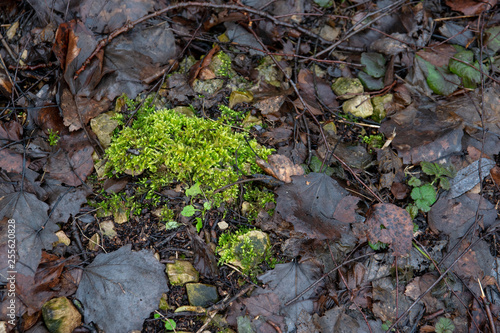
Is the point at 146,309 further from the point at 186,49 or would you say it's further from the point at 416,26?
the point at 416,26

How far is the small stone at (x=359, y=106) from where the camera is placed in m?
2.88

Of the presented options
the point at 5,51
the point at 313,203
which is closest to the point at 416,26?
the point at 313,203

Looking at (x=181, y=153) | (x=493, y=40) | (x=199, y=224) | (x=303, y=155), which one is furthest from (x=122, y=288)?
(x=493, y=40)

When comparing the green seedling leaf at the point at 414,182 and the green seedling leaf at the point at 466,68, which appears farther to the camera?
the green seedling leaf at the point at 466,68

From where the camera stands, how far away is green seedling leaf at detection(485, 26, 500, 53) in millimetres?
3137

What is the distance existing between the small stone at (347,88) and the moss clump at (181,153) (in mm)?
1051

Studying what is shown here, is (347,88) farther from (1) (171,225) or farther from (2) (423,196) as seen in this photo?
(1) (171,225)

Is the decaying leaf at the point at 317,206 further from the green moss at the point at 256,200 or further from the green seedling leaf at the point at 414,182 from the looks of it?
the green seedling leaf at the point at 414,182

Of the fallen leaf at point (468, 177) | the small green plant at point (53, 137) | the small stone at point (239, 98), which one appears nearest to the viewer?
the small green plant at point (53, 137)

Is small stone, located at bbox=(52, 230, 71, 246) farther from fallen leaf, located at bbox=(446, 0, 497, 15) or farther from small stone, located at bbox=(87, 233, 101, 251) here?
fallen leaf, located at bbox=(446, 0, 497, 15)

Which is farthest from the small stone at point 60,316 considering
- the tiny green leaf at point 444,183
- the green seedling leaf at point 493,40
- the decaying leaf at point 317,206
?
the green seedling leaf at point 493,40

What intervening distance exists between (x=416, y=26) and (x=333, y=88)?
1.23 m

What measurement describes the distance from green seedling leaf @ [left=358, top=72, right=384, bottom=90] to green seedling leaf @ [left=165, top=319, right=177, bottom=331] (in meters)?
2.77

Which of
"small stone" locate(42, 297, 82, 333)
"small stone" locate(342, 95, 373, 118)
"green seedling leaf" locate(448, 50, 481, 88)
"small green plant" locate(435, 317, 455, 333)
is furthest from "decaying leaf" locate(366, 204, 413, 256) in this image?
"small stone" locate(42, 297, 82, 333)
